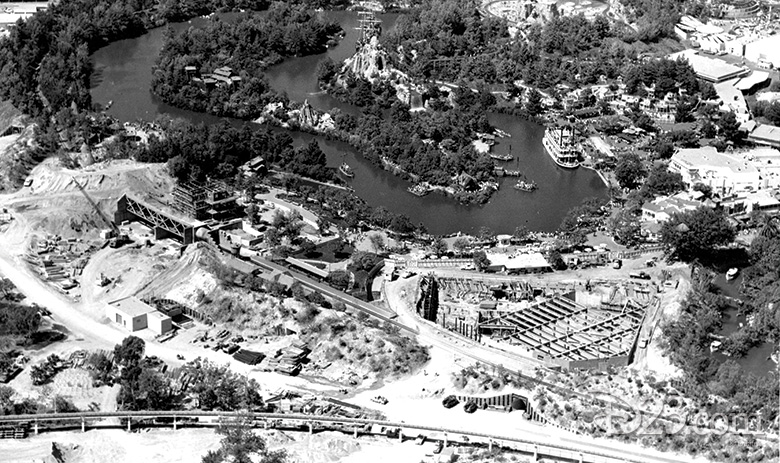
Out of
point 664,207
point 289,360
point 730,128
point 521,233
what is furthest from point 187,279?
point 730,128

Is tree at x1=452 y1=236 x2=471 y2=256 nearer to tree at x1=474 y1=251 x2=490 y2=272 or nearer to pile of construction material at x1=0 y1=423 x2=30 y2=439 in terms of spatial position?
tree at x1=474 y1=251 x2=490 y2=272

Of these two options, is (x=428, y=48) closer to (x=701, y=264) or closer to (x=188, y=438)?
(x=701, y=264)

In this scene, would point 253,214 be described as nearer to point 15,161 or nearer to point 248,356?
point 248,356

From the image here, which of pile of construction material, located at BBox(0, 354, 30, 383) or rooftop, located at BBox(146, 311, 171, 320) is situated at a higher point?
pile of construction material, located at BBox(0, 354, 30, 383)

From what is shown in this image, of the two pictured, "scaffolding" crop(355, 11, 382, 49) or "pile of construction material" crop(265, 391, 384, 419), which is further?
"scaffolding" crop(355, 11, 382, 49)

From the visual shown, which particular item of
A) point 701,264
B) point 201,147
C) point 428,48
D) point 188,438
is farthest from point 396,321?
point 428,48

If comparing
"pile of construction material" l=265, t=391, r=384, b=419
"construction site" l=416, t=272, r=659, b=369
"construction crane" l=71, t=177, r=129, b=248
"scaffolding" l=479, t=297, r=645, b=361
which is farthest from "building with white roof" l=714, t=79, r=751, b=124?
"pile of construction material" l=265, t=391, r=384, b=419
